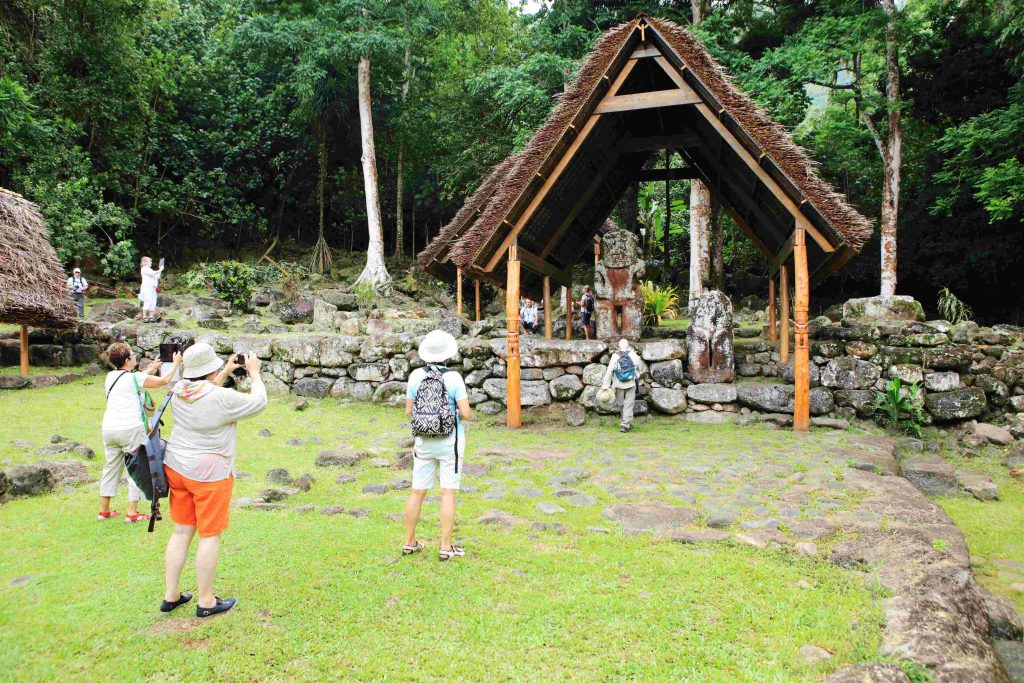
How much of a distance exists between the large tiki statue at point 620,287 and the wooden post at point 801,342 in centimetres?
297

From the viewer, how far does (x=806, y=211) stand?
371 inches

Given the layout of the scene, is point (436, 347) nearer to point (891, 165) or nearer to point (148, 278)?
point (148, 278)

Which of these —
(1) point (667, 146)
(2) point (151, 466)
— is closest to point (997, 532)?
(2) point (151, 466)

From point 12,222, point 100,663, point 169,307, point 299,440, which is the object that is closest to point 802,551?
point 100,663

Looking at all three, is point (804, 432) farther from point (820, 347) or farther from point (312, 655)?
point (312, 655)

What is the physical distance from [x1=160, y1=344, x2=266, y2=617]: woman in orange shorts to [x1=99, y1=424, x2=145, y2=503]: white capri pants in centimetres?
216

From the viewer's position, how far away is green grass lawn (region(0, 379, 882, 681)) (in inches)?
127

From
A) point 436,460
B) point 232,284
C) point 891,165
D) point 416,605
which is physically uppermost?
point 891,165

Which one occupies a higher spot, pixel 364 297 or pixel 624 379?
pixel 364 297

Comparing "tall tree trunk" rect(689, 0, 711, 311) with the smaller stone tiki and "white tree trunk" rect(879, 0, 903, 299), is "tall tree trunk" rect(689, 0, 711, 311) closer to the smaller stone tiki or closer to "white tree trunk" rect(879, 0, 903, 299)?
"white tree trunk" rect(879, 0, 903, 299)

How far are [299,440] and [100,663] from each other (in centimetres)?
569

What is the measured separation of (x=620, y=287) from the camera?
38.9 feet

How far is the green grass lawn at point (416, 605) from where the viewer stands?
3227 mm

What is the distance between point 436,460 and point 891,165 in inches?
728
